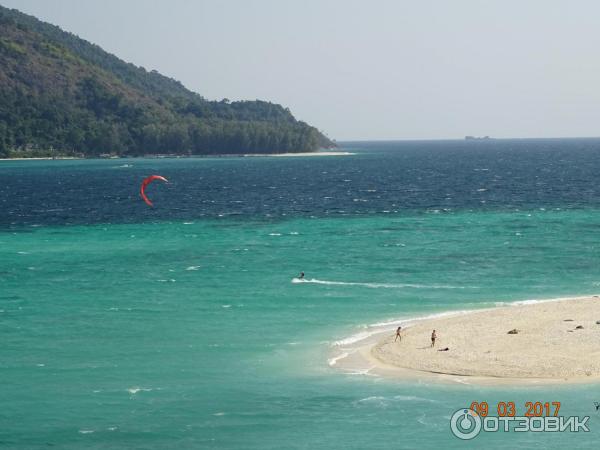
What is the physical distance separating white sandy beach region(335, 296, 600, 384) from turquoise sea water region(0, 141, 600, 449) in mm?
2197

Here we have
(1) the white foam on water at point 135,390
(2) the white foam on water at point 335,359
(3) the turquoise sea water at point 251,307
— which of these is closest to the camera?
(3) the turquoise sea water at point 251,307

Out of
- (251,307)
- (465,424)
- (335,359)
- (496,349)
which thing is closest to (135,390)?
(335,359)

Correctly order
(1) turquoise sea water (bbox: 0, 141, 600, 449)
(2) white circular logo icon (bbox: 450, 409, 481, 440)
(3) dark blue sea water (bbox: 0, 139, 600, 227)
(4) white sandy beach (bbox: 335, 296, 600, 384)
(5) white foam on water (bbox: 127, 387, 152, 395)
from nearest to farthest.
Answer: (2) white circular logo icon (bbox: 450, 409, 481, 440), (1) turquoise sea water (bbox: 0, 141, 600, 449), (5) white foam on water (bbox: 127, 387, 152, 395), (4) white sandy beach (bbox: 335, 296, 600, 384), (3) dark blue sea water (bbox: 0, 139, 600, 227)

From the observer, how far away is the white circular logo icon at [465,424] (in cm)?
4047

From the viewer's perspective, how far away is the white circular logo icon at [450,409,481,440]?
Answer: 40.5 metres

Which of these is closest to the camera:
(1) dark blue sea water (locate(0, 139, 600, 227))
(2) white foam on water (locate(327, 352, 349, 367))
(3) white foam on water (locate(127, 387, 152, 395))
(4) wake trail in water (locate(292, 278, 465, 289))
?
(3) white foam on water (locate(127, 387, 152, 395))

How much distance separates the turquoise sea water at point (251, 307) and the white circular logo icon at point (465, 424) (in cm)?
53

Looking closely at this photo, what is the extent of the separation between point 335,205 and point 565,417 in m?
99.1

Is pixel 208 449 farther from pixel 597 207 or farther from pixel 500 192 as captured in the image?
pixel 500 192

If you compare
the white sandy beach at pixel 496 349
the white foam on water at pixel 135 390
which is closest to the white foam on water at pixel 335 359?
the white sandy beach at pixel 496 349

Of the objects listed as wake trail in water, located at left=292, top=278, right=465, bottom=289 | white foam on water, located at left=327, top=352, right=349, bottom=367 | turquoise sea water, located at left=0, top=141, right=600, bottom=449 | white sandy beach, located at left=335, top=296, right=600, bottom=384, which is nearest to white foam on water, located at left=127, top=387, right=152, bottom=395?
turquoise sea water, located at left=0, top=141, right=600, bottom=449

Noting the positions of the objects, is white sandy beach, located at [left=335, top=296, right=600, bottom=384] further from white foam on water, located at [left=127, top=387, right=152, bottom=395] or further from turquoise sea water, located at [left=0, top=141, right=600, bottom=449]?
white foam on water, located at [left=127, top=387, right=152, bottom=395]

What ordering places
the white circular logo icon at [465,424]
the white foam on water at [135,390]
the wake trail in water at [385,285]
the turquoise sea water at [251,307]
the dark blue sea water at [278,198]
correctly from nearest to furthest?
the white circular logo icon at [465,424] → the turquoise sea water at [251,307] → the white foam on water at [135,390] → the wake trail in water at [385,285] → the dark blue sea water at [278,198]

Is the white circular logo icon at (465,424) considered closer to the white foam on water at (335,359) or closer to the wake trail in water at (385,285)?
the white foam on water at (335,359)
